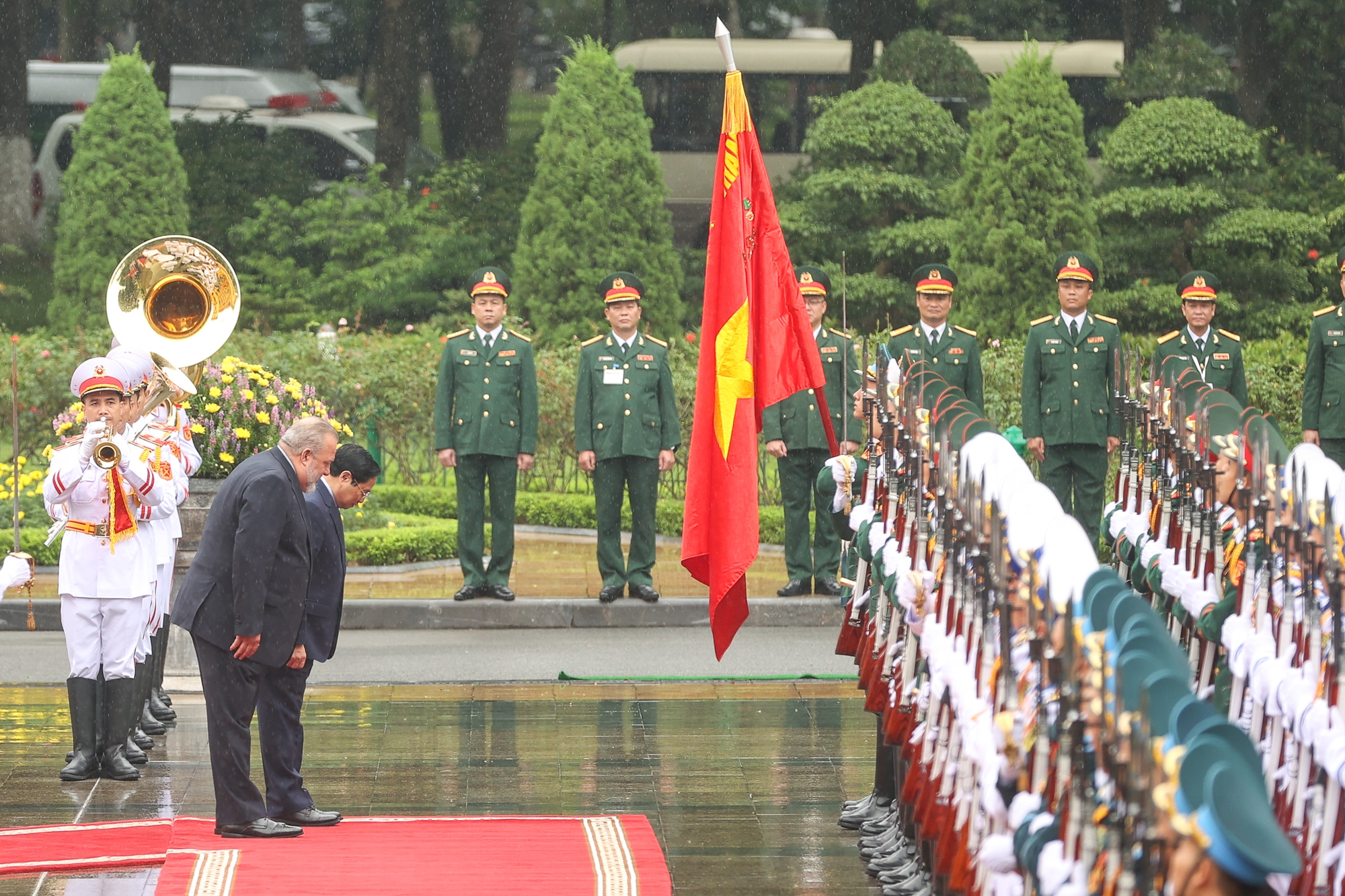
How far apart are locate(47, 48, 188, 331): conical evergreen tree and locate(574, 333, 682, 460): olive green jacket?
41.6 ft

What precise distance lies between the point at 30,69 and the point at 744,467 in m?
21.9

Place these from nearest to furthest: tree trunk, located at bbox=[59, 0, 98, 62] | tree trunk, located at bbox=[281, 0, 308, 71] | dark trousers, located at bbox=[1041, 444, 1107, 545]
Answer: dark trousers, located at bbox=[1041, 444, 1107, 545]
tree trunk, located at bbox=[59, 0, 98, 62]
tree trunk, located at bbox=[281, 0, 308, 71]

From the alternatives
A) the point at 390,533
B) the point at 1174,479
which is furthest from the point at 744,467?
the point at 390,533

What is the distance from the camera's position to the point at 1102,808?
11.7 feet

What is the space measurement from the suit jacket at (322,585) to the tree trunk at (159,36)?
67.3ft

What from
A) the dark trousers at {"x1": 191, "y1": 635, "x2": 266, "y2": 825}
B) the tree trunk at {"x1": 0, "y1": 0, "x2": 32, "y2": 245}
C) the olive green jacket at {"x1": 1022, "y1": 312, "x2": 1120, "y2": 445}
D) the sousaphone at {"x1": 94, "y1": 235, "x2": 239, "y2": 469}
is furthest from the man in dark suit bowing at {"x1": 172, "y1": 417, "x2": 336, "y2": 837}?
the tree trunk at {"x1": 0, "y1": 0, "x2": 32, "y2": 245}

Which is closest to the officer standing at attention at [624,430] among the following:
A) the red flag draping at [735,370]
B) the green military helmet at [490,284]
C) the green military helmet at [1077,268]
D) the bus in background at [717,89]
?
the green military helmet at [490,284]

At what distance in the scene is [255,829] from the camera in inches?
260

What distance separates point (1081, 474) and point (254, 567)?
660cm

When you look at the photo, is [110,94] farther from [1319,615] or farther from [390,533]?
[1319,615]

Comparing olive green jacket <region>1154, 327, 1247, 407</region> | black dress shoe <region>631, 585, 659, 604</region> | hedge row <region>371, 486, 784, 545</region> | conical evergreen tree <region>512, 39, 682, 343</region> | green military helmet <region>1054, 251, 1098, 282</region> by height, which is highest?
conical evergreen tree <region>512, 39, 682, 343</region>

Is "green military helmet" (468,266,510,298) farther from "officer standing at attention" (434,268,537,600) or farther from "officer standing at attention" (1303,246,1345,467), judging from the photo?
"officer standing at attention" (1303,246,1345,467)

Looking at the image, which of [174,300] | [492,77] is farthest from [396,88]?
[174,300]

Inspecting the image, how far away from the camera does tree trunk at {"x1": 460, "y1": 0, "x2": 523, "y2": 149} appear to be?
26.2 m
